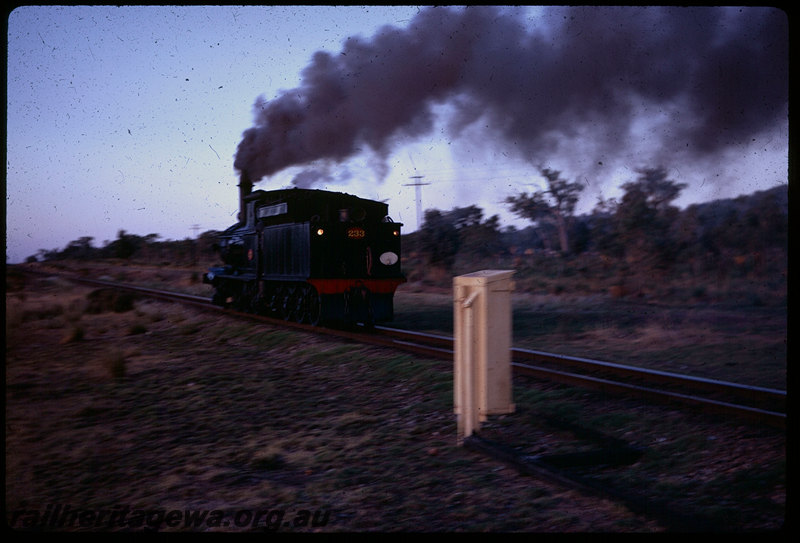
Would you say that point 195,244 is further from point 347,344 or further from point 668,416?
point 668,416

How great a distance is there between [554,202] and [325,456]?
112 feet

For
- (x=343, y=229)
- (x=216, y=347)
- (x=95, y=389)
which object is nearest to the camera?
(x=95, y=389)

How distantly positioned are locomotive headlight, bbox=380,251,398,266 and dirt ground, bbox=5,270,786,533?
4.80m

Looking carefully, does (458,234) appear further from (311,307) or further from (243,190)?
(311,307)

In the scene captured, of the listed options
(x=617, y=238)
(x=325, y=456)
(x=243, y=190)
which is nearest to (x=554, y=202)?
(x=617, y=238)

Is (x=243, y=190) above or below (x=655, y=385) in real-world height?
above

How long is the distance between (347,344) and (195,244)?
77364mm

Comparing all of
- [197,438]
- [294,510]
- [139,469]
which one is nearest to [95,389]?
[197,438]

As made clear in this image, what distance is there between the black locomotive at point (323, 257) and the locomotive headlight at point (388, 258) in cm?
2

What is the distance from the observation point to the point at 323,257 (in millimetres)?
14031

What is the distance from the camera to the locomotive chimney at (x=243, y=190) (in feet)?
58.6

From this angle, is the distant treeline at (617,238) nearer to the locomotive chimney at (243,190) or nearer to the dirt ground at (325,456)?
the locomotive chimney at (243,190)

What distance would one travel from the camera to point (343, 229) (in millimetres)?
14266

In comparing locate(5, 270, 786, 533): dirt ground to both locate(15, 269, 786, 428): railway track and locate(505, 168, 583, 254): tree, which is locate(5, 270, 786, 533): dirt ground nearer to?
locate(15, 269, 786, 428): railway track
